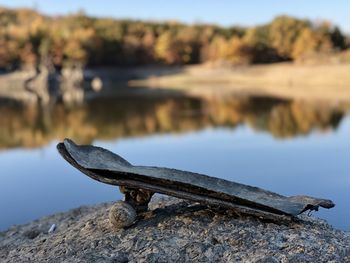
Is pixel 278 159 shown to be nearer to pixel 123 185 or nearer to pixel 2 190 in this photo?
pixel 2 190

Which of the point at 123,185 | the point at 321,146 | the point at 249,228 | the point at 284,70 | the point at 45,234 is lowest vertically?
the point at 284,70

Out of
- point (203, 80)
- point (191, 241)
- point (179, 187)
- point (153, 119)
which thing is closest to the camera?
point (191, 241)

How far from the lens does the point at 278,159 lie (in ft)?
53.6

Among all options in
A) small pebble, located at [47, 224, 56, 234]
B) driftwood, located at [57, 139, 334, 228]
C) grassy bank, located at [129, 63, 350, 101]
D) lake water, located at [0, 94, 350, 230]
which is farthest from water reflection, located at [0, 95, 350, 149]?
driftwood, located at [57, 139, 334, 228]

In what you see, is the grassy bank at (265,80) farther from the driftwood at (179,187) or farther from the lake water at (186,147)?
the driftwood at (179,187)

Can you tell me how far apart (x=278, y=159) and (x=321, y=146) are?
340 cm

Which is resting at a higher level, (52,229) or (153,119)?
(52,229)

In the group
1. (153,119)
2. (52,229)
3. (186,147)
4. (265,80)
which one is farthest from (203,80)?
(52,229)

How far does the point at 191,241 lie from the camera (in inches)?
237

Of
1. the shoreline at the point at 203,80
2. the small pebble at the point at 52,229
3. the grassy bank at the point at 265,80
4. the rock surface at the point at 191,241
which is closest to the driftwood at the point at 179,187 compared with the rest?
the rock surface at the point at 191,241

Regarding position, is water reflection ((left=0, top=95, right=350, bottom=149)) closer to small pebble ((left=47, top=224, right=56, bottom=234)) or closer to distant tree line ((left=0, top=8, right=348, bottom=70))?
small pebble ((left=47, top=224, right=56, bottom=234))

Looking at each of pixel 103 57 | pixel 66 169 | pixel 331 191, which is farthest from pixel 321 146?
pixel 103 57

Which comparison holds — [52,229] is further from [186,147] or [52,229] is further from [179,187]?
[186,147]

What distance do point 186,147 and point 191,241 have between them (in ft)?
44.6
